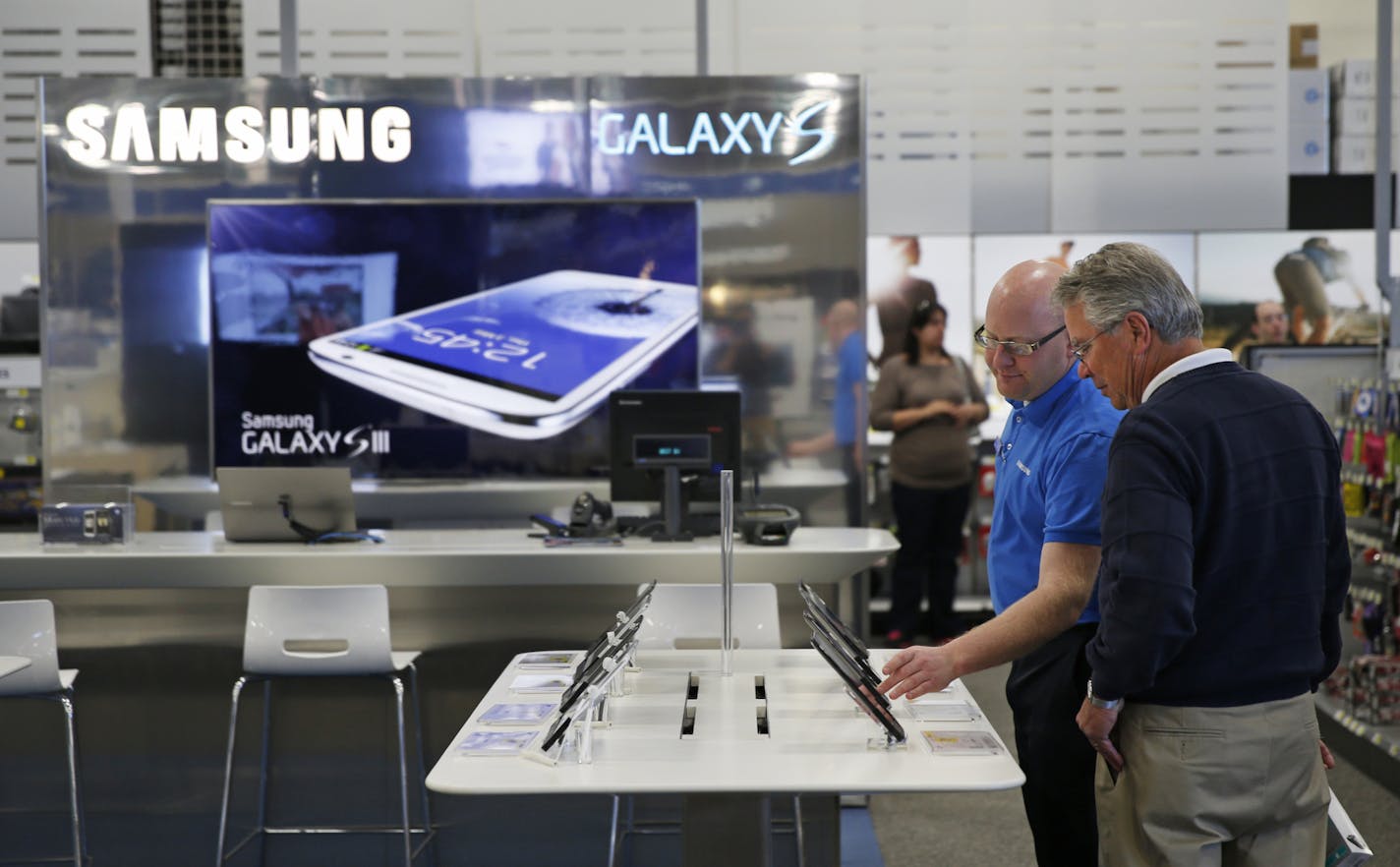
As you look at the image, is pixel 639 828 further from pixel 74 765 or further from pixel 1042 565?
pixel 1042 565

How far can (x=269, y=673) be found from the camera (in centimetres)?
383

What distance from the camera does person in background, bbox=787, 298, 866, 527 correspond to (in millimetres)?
5828

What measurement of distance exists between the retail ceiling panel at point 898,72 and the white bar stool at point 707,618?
13.8ft

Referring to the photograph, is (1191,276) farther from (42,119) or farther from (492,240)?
(42,119)

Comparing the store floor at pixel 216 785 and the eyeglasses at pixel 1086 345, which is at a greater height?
the eyeglasses at pixel 1086 345

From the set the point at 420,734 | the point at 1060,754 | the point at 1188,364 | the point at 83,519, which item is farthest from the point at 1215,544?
the point at 83,519

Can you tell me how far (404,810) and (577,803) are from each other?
0.63 meters

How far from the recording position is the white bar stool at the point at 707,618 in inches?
143

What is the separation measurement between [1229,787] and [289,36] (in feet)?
17.7

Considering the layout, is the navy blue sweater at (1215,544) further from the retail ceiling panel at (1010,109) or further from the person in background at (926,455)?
the retail ceiling panel at (1010,109)

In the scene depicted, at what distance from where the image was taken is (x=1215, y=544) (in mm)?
2064

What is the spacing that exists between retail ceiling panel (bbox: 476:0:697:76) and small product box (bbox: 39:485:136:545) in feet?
12.8

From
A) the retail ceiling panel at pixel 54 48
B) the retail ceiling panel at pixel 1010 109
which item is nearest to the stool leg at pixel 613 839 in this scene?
the retail ceiling panel at pixel 1010 109

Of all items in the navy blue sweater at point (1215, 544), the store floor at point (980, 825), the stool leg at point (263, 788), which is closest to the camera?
the navy blue sweater at point (1215, 544)
